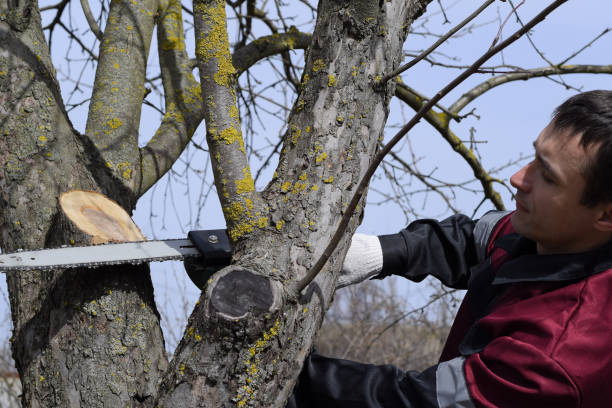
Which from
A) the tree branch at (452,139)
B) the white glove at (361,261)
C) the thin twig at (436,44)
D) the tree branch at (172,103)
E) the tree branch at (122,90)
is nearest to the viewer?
the thin twig at (436,44)

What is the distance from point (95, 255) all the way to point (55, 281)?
7.7 inches

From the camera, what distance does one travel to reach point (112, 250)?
1.88 metres

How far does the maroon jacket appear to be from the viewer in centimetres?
146

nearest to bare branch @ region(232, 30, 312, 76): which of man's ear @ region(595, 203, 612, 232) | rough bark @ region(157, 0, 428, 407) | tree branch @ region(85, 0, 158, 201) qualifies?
tree branch @ region(85, 0, 158, 201)

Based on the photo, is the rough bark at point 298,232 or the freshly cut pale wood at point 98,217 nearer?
the rough bark at point 298,232

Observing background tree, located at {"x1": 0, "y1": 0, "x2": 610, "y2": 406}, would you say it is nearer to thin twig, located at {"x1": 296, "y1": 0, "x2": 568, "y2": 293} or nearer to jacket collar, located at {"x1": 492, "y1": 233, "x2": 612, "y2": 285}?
thin twig, located at {"x1": 296, "y1": 0, "x2": 568, "y2": 293}

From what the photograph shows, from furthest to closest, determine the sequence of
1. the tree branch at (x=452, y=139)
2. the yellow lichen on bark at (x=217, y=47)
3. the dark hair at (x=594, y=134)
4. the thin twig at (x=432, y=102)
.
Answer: the tree branch at (x=452, y=139) → the yellow lichen on bark at (x=217, y=47) → the dark hair at (x=594, y=134) → the thin twig at (x=432, y=102)

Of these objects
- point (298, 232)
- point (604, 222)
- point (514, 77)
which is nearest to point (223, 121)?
point (298, 232)

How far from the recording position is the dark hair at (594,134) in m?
1.58

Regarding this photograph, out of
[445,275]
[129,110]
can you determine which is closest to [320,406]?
[445,275]

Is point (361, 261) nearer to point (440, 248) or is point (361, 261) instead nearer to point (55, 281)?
point (440, 248)

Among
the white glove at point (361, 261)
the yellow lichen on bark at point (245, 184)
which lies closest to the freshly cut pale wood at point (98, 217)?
the yellow lichen on bark at point (245, 184)

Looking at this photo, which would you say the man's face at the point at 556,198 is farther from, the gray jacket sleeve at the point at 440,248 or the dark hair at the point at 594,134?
the gray jacket sleeve at the point at 440,248

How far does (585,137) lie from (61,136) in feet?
5.21
